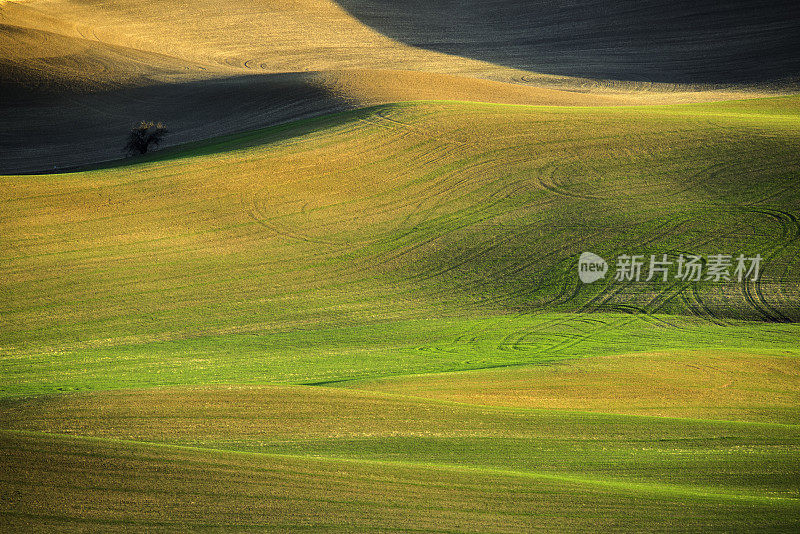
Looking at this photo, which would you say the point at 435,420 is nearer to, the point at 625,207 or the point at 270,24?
the point at 625,207

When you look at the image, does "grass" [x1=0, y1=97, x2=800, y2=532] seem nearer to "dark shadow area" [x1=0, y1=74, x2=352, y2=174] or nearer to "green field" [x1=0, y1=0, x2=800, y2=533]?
"green field" [x1=0, y1=0, x2=800, y2=533]

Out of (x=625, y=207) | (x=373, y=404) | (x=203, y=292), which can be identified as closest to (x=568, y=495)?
(x=373, y=404)

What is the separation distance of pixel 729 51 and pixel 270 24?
124ft

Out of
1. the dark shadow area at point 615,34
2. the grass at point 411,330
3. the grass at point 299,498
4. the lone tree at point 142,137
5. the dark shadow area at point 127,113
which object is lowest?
the grass at point 299,498

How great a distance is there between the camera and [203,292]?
2036 cm

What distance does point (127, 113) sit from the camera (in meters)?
41.2

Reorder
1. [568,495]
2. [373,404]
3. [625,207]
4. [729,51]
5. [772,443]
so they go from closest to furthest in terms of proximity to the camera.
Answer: [568,495], [772,443], [373,404], [625,207], [729,51]

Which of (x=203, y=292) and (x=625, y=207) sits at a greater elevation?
(x=625, y=207)

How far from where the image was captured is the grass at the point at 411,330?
8.76 m
